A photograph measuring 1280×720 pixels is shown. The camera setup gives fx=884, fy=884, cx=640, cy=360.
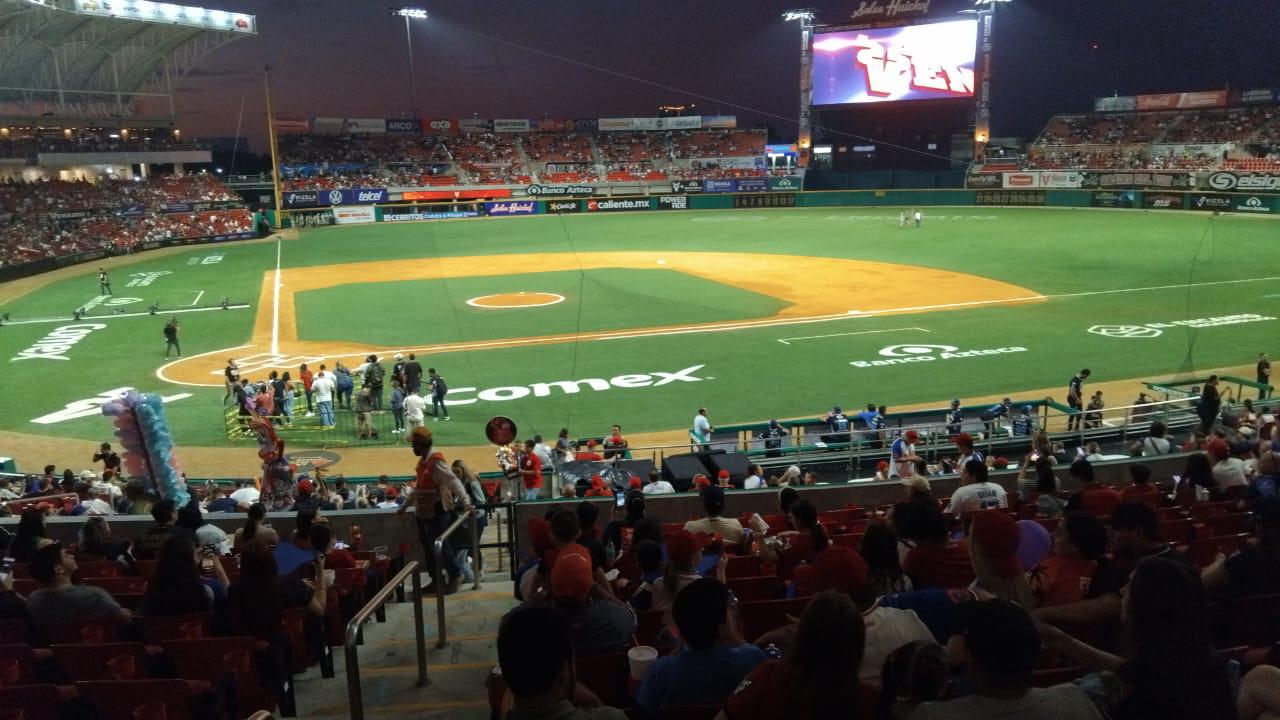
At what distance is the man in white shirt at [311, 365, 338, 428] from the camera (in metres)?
21.3

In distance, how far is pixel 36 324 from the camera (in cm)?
3478

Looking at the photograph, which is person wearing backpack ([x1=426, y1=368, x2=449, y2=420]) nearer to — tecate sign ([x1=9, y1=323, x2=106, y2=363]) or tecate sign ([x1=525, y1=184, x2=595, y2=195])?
tecate sign ([x1=9, y1=323, x2=106, y2=363])

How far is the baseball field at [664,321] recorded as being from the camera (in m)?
23.1

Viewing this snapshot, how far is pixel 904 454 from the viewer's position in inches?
563

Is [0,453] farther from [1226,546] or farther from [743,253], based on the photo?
[743,253]

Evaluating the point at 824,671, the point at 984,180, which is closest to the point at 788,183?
the point at 984,180

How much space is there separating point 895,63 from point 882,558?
294ft

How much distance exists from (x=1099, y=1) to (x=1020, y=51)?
15502 mm

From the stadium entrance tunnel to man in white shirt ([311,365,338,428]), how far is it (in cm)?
565

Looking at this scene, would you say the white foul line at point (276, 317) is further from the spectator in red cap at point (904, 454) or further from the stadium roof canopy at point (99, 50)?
the stadium roof canopy at point (99, 50)

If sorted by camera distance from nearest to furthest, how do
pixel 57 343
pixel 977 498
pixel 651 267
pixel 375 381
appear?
pixel 977 498 → pixel 375 381 → pixel 57 343 → pixel 651 267

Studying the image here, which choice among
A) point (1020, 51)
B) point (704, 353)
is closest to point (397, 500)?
point (704, 353)

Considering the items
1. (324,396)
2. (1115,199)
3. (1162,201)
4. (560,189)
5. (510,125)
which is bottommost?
(324,396)

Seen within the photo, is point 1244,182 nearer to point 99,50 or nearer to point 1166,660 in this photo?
point 1166,660
